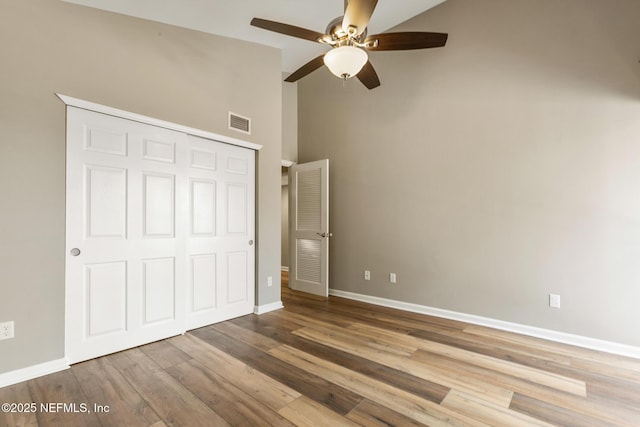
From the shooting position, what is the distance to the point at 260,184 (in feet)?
12.3

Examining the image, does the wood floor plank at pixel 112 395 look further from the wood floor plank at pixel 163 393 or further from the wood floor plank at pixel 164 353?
the wood floor plank at pixel 164 353

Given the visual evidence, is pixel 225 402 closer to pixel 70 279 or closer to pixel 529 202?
pixel 70 279

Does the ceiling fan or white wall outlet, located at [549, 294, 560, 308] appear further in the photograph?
white wall outlet, located at [549, 294, 560, 308]

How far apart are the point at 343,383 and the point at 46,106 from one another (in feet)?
10.1

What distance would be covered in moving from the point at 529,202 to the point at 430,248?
1170mm

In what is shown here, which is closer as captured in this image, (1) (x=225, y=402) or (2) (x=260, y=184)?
(1) (x=225, y=402)

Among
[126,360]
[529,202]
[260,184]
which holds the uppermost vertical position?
[260,184]

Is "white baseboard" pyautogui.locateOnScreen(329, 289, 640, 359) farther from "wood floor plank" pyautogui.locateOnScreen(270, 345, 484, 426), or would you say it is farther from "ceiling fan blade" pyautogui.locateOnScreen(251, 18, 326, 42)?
"ceiling fan blade" pyautogui.locateOnScreen(251, 18, 326, 42)

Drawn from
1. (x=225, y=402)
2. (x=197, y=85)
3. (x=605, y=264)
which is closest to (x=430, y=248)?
(x=605, y=264)

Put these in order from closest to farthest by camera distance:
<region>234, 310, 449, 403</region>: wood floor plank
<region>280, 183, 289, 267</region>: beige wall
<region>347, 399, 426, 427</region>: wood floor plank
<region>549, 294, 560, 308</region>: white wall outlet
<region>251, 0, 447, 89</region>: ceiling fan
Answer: <region>347, 399, 426, 427</region>: wood floor plank, <region>251, 0, 447, 89</region>: ceiling fan, <region>234, 310, 449, 403</region>: wood floor plank, <region>549, 294, 560, 308</region>: white wall outlet, <region>280, 183, 289, 267</region>: beige wall

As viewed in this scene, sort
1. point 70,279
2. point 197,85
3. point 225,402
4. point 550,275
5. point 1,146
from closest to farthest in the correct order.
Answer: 1. point 225,402
2. point 1,146
3. point 70,279
4. point 550,275
5. point 197,85

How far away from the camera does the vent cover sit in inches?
137

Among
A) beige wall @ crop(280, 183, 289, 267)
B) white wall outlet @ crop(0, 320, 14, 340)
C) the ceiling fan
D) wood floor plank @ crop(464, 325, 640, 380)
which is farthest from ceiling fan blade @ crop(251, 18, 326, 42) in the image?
beige wall @ crop(280, 183, 289, 267)

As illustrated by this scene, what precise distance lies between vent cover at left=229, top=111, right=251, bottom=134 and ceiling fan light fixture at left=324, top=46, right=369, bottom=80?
70.9 inches
